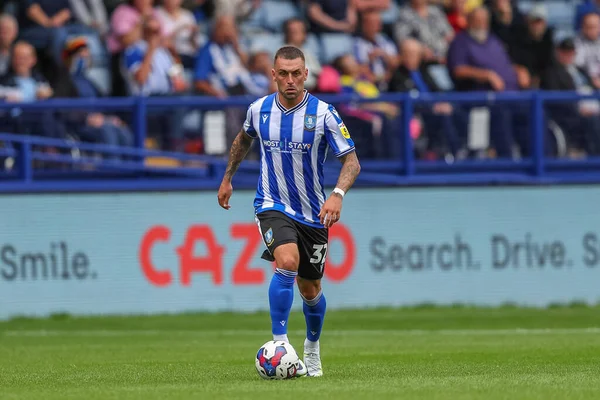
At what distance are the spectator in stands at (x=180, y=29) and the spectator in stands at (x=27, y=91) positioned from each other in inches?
82.9

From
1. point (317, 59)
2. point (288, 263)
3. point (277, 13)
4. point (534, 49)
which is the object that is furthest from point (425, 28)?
point (288, 263)

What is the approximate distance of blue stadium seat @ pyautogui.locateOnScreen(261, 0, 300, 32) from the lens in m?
20.3

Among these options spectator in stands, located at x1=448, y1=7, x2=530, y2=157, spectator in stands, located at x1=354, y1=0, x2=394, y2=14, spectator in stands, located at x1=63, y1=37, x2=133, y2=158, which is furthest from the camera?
spectator in stands, located at x1=354, y1=0, x2=394, y2=14

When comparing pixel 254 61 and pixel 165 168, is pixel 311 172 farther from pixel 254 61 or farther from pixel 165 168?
pixel 254 61

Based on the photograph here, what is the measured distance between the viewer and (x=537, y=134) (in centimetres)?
1738

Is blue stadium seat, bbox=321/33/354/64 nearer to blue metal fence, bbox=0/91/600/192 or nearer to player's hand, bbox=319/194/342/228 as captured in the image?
blue metal fence, bbox=0/91/600/192

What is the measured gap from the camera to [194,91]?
17.6 metres

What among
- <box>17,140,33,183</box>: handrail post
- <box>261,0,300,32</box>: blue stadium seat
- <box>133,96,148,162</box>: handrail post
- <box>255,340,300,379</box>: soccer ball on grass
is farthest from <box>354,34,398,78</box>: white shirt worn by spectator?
<box>255,340,300,379</box>: soccer ball on grass

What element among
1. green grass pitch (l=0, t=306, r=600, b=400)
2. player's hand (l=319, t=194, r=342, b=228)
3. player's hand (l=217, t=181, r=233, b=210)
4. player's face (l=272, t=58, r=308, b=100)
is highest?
player's face (l=272, t=58, r=308, b=100)

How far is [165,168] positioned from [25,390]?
7950mm

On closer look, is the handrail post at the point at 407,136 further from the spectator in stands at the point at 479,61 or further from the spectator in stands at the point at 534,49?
the spectator in stands at the point at 534,49

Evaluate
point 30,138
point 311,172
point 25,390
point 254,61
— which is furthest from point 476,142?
point 25,390

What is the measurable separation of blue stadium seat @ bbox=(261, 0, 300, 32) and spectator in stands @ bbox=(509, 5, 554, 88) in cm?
324

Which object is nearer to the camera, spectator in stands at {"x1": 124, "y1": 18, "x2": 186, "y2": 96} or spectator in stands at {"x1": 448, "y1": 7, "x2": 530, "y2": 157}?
spectator in stands at {"x1": 124, "y1": 18, "x2": 186, "y2": 96}
